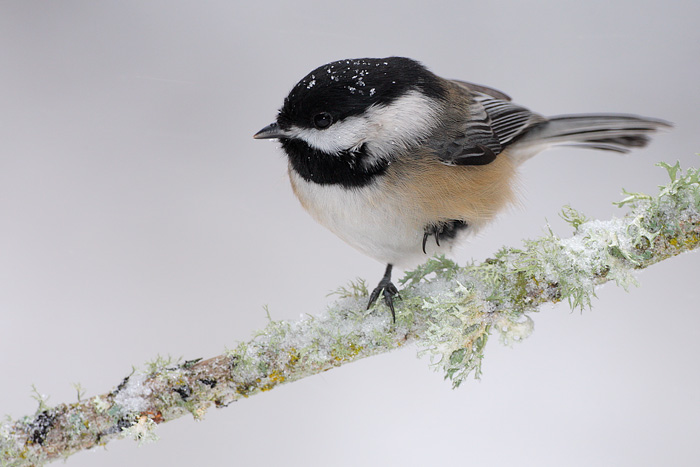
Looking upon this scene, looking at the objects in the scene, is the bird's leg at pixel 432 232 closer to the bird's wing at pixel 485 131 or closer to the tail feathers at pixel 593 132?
the bird's wing at pixel 485 131

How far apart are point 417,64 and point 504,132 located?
21.7 inches

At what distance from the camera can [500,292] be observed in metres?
1.51

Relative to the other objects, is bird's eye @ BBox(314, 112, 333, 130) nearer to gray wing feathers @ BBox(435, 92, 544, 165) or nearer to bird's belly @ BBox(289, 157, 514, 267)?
bird's belly @ BBox(289, 157, 514, 267)

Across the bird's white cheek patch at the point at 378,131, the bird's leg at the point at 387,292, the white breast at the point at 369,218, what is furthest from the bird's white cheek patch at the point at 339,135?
the bird's leg at the point at 387,292

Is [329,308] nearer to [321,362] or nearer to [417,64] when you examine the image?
[321,362]

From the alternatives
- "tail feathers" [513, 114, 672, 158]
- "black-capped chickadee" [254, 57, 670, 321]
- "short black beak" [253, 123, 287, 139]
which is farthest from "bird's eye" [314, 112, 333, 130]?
"tail feathers" [513, 114, 672, 158]

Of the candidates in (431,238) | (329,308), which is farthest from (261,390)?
(431,238)

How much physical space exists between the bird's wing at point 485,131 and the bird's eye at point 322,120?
43 cm

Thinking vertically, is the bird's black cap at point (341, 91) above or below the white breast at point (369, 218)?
above

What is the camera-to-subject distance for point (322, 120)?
5.91 feet

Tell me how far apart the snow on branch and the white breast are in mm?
359

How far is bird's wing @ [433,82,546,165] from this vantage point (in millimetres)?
2098

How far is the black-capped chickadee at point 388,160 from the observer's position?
5.93 feet

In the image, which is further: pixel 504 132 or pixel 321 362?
pixel 504 132
